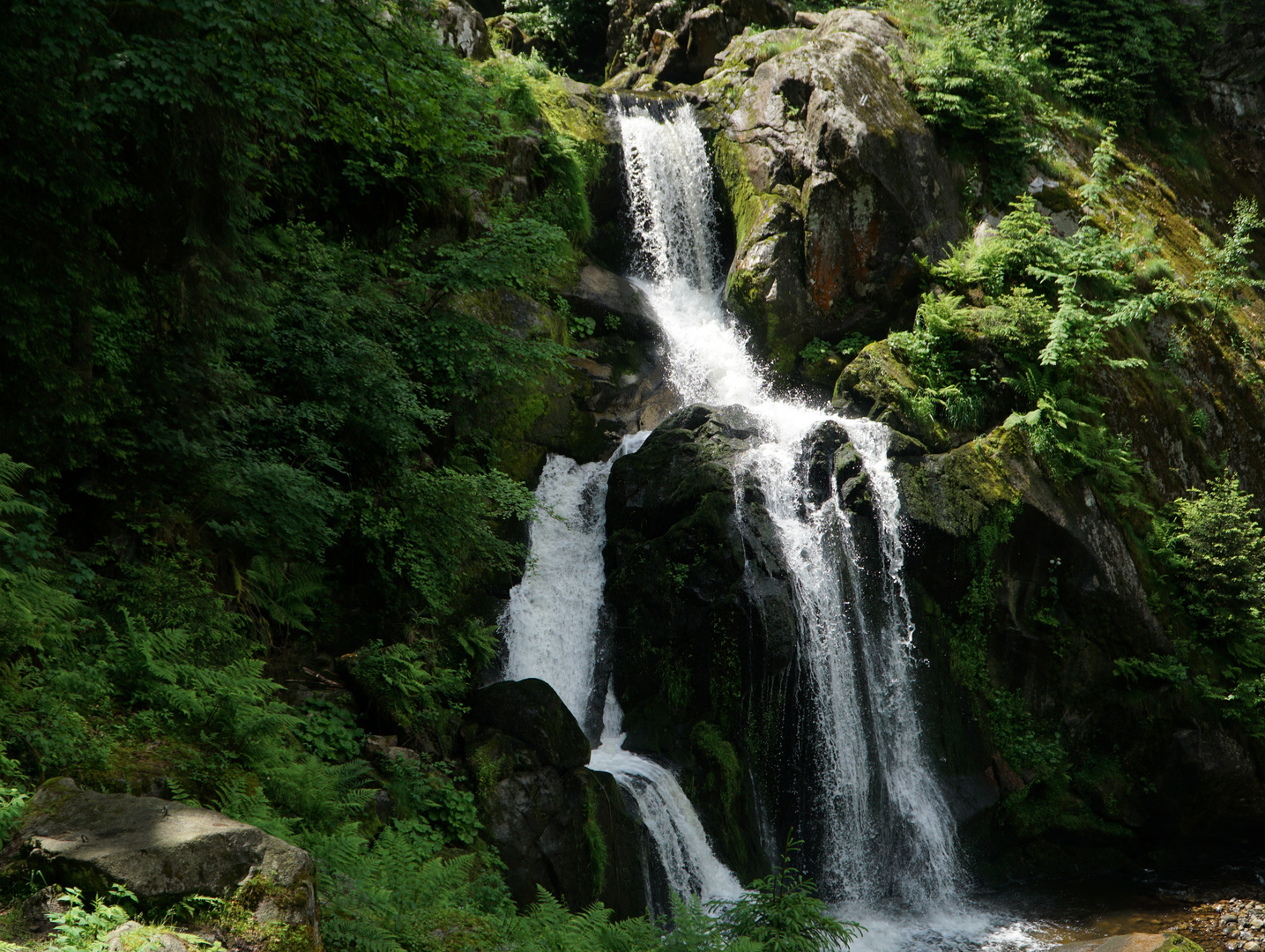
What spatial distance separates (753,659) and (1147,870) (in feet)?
21.2

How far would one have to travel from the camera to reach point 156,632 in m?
5.10

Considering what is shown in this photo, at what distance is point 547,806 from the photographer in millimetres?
7699

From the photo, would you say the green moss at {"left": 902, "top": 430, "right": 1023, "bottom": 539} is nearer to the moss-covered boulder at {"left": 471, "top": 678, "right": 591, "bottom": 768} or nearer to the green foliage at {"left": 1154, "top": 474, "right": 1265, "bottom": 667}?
the green foliage at {"left": 1154, "top": 474, "right": 1265, "bottom": 667}

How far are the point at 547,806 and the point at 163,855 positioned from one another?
5152mm

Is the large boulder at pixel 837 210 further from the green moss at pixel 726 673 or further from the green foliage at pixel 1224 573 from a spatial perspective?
the green moss at pixel 726 673

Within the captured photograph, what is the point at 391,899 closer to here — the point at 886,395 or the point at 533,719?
the point at 533,719

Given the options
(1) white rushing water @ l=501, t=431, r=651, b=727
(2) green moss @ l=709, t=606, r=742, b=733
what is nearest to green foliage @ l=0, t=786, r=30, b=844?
(1) white rushing water @ l=501, t=431, r=651, b=727

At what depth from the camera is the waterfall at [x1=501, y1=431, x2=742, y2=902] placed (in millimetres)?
8672

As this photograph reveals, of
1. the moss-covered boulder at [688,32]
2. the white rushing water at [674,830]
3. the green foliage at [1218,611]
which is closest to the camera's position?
the white rushing water at [674,830]

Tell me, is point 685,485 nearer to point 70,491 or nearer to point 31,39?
point 70,491

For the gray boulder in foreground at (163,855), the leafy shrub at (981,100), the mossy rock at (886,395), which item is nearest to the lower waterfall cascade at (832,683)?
the mossy rock at (886,395)

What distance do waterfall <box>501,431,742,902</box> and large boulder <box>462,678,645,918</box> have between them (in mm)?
540

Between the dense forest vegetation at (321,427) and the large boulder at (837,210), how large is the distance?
1.30 meters

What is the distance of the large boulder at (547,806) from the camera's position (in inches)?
292
